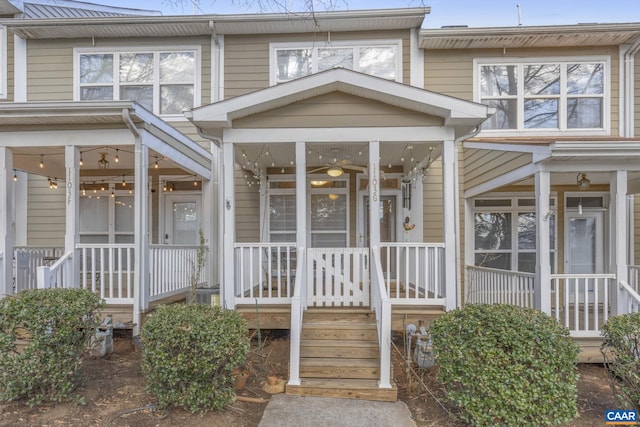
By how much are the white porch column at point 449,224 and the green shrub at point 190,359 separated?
2760 mm

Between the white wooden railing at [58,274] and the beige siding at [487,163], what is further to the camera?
the beige siding at [487,163]

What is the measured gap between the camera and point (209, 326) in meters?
3.48

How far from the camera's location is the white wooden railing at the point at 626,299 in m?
4.73

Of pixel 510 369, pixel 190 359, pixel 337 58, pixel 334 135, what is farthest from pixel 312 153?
pixel 510 369

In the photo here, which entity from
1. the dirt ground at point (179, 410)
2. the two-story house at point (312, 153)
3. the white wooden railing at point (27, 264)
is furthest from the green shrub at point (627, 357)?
the white wooden railing at point (27, 264)

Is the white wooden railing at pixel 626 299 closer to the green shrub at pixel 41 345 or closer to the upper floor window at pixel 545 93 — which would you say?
the upper floor window at pixel 545 93

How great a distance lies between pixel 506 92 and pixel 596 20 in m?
2.41

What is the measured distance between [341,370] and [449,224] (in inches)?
90.6

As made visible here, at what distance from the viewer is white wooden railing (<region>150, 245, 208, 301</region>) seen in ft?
18.4

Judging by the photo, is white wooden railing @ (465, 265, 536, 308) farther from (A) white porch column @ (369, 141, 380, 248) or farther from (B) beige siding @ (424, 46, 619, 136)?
(B) beige siding @ (424, 46, 619, 136)

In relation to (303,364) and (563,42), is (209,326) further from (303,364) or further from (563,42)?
(563,42)

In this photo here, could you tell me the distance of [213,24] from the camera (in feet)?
23.5

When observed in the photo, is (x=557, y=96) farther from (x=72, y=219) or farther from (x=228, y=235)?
(x=72, y=219)

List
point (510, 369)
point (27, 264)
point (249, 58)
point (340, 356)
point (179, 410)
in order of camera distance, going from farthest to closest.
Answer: point (249, 58) → point (27, 264) → point (340, 356) → point (179, 410) → point (510, 369)
